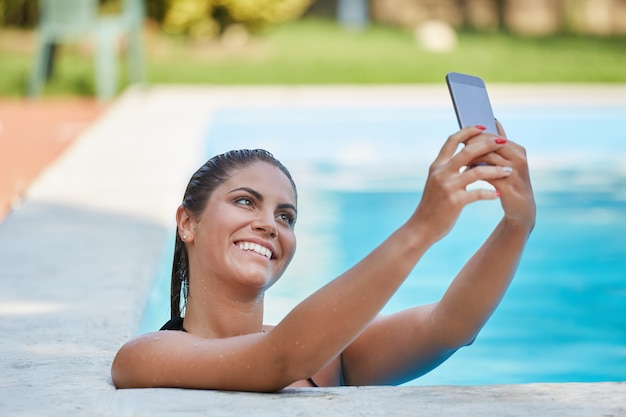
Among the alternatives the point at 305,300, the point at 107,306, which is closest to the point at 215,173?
the point at 305,300

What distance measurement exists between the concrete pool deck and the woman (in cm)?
8

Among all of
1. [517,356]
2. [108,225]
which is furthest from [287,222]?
[108,225]

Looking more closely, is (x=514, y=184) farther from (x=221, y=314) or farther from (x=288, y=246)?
(x=221, y=314)

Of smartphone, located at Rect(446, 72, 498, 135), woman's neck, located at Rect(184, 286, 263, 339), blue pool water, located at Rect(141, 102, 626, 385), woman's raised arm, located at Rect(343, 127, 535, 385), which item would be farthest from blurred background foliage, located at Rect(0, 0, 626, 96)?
smartphone, located at Rect(446, 72, 498, 135)

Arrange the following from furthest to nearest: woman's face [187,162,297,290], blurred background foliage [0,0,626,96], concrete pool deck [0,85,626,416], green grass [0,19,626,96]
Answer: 1. blurred background foliage [0,0,626,96]
2. green grass [0,19,626,96]
3. woman's face [187,162,297,290]
4. concrete pool deck [0,85,626,416]

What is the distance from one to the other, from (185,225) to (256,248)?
0.22 meters

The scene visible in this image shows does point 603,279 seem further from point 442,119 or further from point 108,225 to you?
point 442,119

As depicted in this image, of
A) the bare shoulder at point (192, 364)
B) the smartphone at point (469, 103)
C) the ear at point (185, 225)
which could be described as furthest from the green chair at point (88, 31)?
the smartphone at point (469, 103)

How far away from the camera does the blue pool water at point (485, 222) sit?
159 inches

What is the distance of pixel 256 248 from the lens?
2.20 metres

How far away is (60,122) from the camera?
371 inches

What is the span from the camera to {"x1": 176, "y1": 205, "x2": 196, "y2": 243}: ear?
2320mm

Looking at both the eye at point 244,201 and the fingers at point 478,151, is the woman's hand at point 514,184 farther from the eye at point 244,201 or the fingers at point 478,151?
the eye at point 244,201

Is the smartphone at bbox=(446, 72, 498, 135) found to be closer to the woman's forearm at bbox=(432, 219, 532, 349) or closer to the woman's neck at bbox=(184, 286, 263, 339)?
the woman's forearm at bbox=(432, 219, 532, 349)
